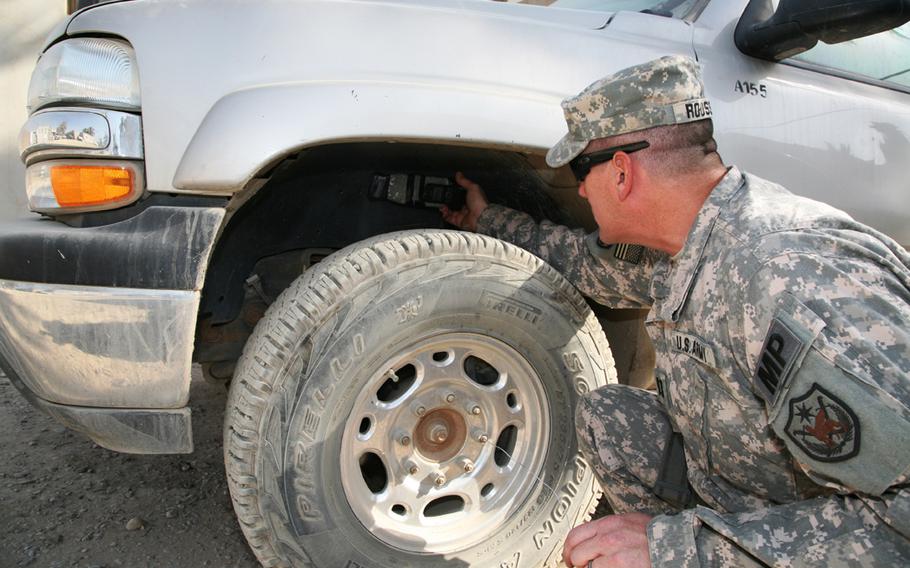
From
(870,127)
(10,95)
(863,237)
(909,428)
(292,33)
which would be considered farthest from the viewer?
(10,95)

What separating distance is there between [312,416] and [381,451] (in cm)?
26

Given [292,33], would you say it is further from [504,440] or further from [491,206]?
[504,440]

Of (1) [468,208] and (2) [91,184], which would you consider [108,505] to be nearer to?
(2) [91,184]

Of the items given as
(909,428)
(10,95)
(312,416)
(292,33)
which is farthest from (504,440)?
(10,95)

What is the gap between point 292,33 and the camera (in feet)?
4.86

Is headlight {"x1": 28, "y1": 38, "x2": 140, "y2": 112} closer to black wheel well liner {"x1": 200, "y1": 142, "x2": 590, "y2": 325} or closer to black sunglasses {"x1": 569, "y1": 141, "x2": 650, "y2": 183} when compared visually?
black wheel well liner {"x1": 200, "y1": 142, "x2": 590, "y2": 325}

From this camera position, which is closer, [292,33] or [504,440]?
[292,33]

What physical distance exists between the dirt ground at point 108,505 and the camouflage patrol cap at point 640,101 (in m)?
1.53

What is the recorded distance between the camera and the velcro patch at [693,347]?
137cm

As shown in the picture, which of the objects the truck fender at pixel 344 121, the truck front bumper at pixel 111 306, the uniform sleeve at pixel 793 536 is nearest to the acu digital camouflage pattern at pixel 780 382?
the uniform sleeve at pixel 793 536

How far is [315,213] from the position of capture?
78.1 inches

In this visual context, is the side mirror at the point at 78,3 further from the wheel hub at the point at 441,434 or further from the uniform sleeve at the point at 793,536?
the uniform sleeve at the point at 793,536

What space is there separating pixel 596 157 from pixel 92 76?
110 cm

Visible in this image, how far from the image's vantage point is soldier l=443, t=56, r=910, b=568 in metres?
1.08
